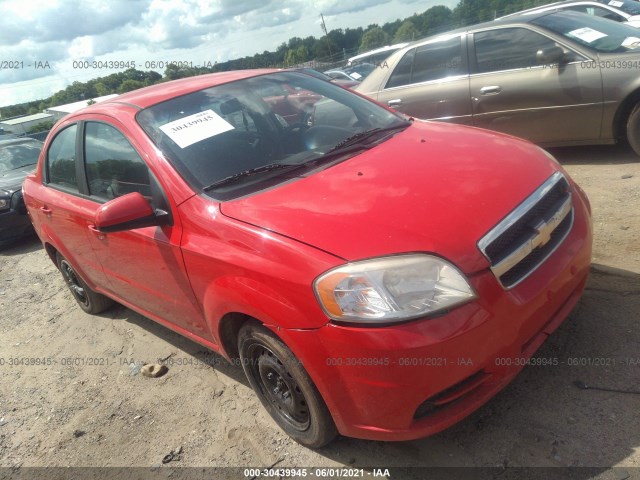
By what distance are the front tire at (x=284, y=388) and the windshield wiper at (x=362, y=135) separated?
3.77 feet

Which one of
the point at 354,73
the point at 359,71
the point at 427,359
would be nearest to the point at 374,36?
the point at 359,71

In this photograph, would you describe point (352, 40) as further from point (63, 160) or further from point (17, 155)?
point (63, 160)

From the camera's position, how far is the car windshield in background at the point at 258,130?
266 cm

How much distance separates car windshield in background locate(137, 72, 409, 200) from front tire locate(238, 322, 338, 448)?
2.41ft

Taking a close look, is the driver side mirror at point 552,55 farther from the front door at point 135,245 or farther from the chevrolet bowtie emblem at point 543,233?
the front door at point 135,245

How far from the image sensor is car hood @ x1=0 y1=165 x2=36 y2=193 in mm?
7891

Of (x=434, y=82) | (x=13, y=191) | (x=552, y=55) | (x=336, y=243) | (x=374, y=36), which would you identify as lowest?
(x=13, y=191)

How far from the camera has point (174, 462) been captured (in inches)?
105

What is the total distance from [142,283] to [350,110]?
1.73 m

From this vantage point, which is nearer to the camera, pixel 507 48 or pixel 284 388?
pixel 284 388

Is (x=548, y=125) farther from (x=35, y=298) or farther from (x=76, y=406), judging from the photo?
(x=35, y=298)

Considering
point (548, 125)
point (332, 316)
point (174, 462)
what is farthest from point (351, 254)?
point (548, 125)

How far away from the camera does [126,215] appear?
2.54 metres

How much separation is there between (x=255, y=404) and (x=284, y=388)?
521mm
